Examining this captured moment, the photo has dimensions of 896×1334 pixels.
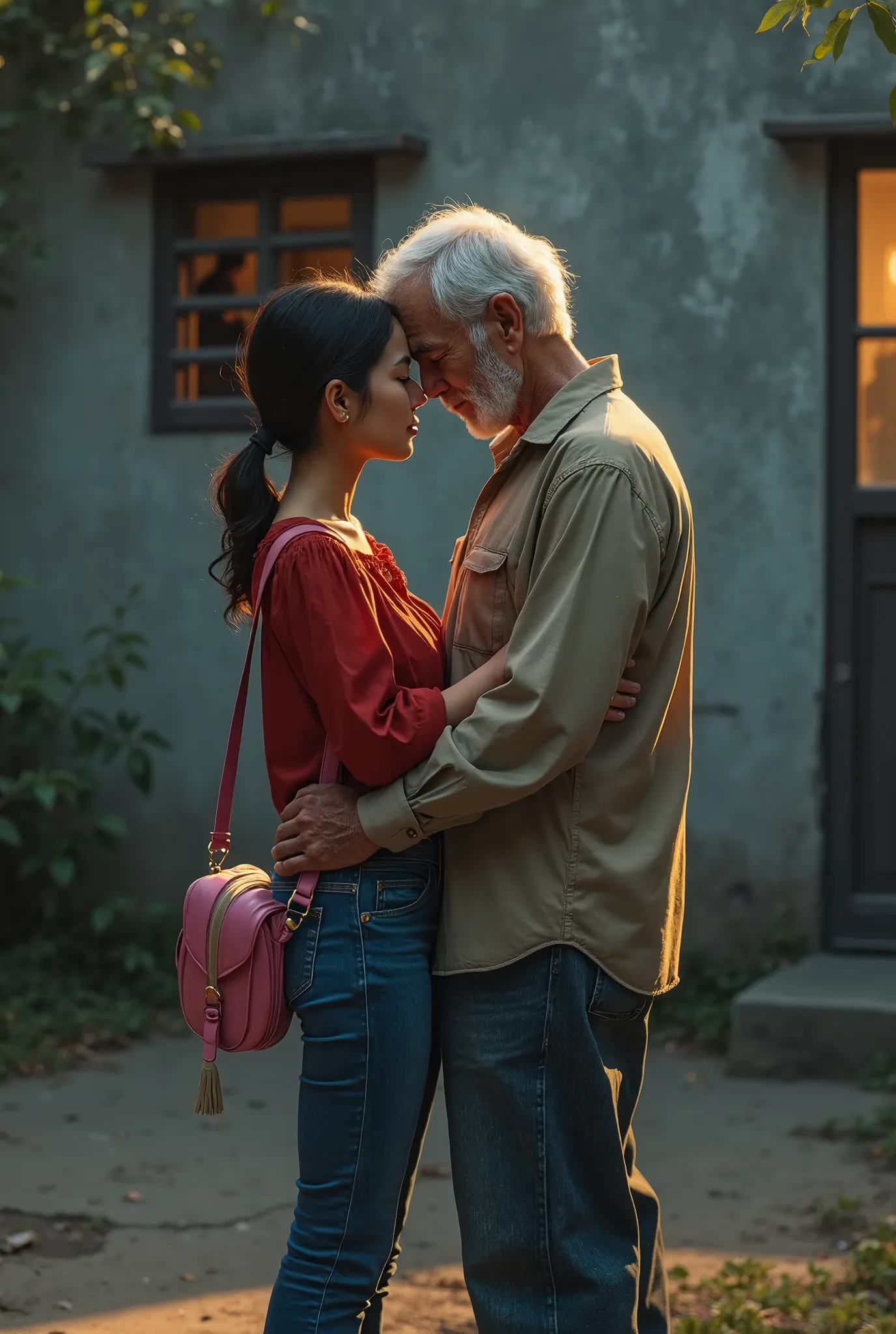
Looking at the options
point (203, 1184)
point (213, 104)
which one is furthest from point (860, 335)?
point (203, 1184)

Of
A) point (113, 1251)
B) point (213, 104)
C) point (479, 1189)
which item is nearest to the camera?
point (479, 1189)

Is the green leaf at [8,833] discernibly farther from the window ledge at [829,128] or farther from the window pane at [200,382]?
the window ledge at [829,128]

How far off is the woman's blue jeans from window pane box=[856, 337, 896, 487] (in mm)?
4380

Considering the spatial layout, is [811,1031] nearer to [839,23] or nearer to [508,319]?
[508,319]

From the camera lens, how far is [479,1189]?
2553 mm

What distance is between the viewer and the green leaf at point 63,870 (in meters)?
6.55

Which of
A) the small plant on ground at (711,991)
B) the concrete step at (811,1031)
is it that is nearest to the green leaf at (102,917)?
the small plant on ground at (711,991)

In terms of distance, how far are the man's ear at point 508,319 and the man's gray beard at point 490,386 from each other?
0.02 metres

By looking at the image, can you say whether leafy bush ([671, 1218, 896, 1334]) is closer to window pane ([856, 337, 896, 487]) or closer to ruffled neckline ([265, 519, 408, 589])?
ruffled neckline ([265, 519, 408, 589])

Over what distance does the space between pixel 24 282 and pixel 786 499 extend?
3516 mm

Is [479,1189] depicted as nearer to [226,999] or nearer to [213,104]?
[226,999]

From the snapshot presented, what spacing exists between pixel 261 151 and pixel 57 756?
2.75 metres

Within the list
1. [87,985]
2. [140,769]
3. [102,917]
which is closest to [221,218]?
[140,769]

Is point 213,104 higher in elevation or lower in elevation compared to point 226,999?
higher
